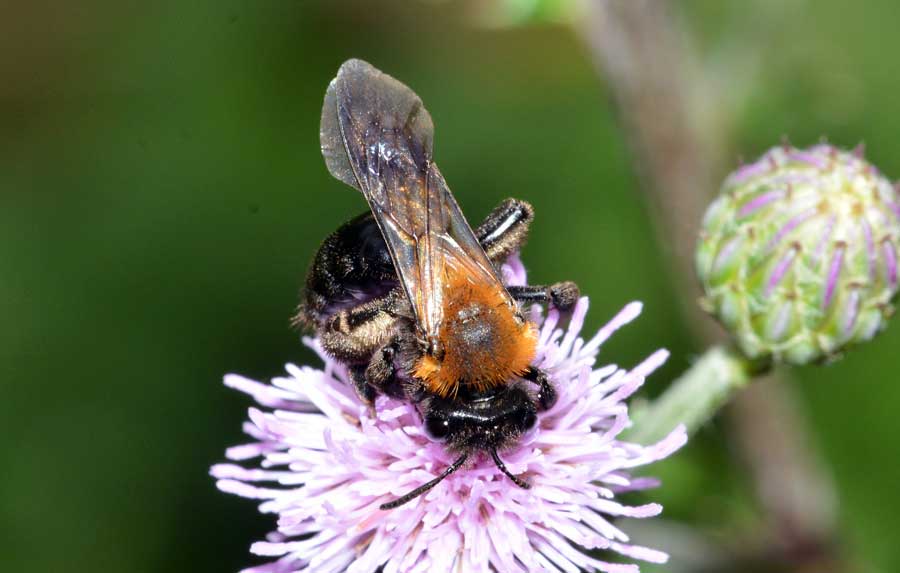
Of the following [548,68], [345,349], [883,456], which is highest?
[548,68]

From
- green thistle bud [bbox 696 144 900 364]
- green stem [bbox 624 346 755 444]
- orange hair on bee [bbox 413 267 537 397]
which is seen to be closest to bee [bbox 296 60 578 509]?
orange hair on bee [bbox 413 267 537 397]

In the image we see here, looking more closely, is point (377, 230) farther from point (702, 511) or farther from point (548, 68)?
point (548, 68)

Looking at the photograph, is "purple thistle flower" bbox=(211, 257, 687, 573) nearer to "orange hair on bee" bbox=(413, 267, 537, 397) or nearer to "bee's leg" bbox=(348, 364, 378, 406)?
"bee's leg" bbox=(348, 364, 378, 406)

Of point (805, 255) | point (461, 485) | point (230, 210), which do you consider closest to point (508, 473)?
point (461, 485)

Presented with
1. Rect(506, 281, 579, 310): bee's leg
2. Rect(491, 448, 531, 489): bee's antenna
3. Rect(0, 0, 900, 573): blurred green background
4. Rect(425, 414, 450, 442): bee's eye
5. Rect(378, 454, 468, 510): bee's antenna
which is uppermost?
Rect(0, 0, 900, 573): blurred green background

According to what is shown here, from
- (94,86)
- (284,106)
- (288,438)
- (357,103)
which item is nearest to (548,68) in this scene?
(284,106)

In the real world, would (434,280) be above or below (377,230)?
below
